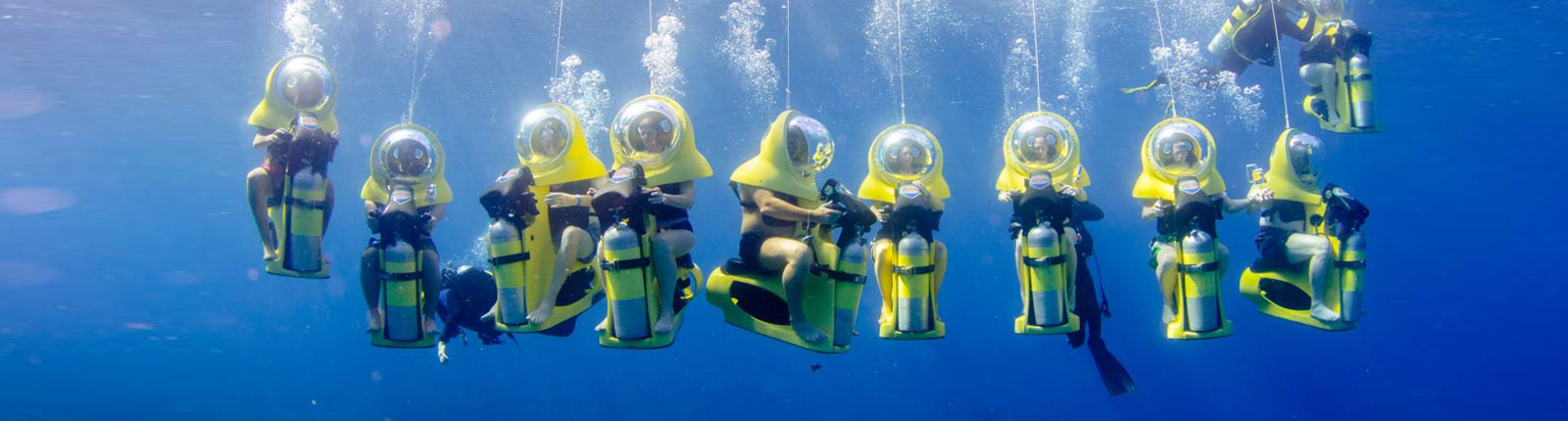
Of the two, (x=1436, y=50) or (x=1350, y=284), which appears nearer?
(x=1350, y=284)

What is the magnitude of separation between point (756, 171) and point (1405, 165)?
32.5 metres

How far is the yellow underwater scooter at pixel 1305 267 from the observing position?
304 inches

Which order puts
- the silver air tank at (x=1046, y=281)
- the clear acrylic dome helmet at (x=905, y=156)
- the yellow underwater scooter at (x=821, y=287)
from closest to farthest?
the yellow underwater scooter at (x=821, y=287), the silver air tank at (x=1046, y=281), the clear acrylic dome helmet at (x=905, y=156)

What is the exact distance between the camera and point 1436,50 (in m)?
19.4

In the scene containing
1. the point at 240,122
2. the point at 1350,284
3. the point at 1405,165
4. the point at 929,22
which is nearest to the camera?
the point at 1350,284

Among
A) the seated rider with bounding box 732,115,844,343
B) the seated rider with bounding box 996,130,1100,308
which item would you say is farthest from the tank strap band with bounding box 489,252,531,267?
the seated rider with bounding box 996,130,1100,308

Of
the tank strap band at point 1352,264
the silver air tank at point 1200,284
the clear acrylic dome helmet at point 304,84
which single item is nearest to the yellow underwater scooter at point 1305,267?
the tank strap band at point 1352,264

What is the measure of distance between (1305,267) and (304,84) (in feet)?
32.8

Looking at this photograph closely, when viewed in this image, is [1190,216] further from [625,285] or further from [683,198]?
[625,285]

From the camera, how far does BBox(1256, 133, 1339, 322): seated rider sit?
25.6 ft

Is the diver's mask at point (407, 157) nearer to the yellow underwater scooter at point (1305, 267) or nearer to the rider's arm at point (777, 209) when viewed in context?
the rider's arm at point (777, 209)

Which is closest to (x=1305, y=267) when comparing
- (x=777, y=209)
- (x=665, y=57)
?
(x=777, y=209)

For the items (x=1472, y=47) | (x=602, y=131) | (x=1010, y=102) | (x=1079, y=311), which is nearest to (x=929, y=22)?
(x=1010, y=102)

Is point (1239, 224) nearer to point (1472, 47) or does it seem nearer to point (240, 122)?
point (1472, 47)
